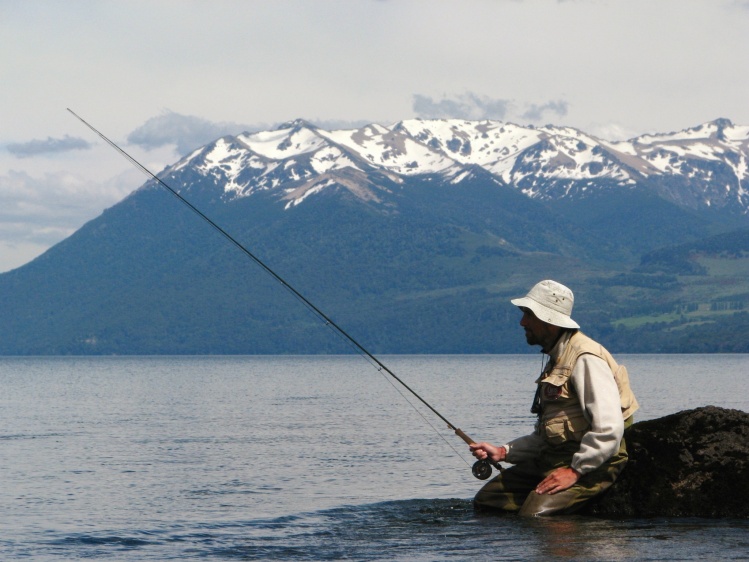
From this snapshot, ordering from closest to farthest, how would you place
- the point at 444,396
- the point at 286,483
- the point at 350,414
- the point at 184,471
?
1. the point at 286,483
2. the point at 184,471
3. the point at 350,414
4. the point at 444,396

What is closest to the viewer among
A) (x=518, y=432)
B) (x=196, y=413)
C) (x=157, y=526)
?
(x=157, y=526)

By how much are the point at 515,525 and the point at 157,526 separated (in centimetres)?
694

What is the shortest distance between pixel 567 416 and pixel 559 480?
0.82 meters

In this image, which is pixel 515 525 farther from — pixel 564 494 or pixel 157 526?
pixel 157 526

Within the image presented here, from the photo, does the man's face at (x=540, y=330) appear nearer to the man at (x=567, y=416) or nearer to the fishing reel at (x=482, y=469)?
the man at (x=567, y=416)

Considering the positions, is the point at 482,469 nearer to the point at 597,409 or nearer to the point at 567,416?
the point at 567,416

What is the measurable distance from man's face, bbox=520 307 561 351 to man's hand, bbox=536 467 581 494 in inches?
54.2

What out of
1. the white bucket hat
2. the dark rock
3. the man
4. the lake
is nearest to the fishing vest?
the man

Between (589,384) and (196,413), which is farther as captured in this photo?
(196,413)

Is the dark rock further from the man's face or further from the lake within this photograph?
the man's face

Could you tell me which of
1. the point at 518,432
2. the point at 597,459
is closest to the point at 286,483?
the point at 597,459

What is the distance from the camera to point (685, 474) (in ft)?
48.9

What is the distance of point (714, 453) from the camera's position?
1462 cm

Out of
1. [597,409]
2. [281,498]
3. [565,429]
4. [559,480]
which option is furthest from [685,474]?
[281,498]
